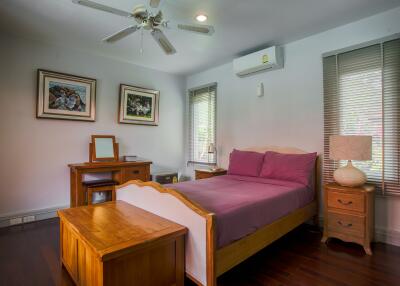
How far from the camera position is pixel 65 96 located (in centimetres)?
347

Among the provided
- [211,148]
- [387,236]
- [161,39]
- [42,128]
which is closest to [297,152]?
[387,236]

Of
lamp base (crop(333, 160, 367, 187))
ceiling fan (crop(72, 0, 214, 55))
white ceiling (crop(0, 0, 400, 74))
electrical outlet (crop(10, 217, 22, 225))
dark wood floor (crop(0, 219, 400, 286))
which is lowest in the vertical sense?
dark wood floor (crop(0, 219, 400, 286))

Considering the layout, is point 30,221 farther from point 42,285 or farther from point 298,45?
point 298,45

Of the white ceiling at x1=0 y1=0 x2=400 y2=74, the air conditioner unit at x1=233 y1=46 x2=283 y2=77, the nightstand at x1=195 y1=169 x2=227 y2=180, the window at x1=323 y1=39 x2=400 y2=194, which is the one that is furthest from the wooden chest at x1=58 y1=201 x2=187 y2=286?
the air conditioner unit at x1=233 y1=46 x2=283 y2=77

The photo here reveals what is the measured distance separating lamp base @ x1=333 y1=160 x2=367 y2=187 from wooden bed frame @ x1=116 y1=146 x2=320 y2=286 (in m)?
→ 0.73

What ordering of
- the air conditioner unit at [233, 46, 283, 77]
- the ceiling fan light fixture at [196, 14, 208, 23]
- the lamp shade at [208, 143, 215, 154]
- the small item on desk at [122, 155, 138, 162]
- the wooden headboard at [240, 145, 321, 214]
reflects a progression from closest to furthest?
1. the ceiling fan light fixture at [196, 14, 208, 23]
2. the wooden headboard at [240, 145, 321, 214]
3. the air conditioner unit at [233, 46, 283, 77]
4. the small item on desk at [122, 155, 138, 162]
5. the lamp shade at [208, 143, 215, 154]

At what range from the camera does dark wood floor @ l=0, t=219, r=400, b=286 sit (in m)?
1.85

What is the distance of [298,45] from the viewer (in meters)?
3.25

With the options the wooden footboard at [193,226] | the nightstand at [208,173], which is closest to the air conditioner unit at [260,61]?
the nightstand at [208,173]

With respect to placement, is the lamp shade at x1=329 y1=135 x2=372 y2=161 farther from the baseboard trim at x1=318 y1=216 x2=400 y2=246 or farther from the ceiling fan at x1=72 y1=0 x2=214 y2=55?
the ceiling fan at x1=72 y1=0 x2=214 y2=55

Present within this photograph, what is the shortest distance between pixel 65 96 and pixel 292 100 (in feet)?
10.8

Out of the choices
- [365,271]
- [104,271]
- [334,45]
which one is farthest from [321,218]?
[104,271]

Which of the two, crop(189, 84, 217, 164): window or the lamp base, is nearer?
the lamp base

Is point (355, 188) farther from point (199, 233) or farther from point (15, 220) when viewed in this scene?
point (15, 220)
